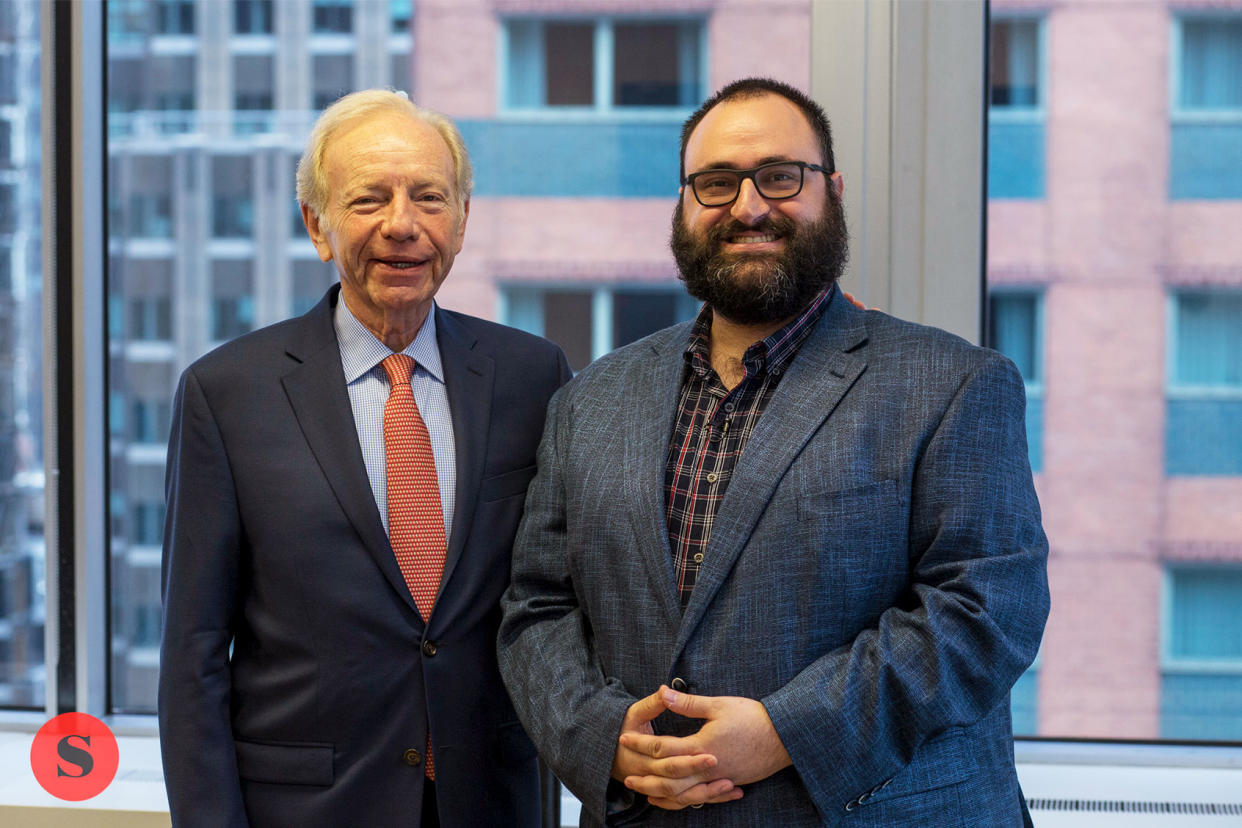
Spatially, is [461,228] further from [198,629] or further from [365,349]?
[198,629]

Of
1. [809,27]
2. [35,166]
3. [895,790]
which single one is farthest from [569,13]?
[895,790]

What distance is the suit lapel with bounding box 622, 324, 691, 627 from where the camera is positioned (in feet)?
4.92

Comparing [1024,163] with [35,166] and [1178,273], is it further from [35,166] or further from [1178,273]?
[35,166]

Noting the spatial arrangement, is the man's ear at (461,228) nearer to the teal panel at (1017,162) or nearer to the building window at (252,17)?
the building window at (252,17)

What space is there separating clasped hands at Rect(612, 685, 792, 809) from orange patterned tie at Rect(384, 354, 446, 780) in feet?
1.27

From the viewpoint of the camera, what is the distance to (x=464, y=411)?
5.68ft

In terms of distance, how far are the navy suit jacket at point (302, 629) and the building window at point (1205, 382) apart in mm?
1531

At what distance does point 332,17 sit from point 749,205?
1370mm

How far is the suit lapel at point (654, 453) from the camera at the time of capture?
150 cm

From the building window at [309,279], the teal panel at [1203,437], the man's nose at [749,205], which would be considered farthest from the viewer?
the building window at [309,279]

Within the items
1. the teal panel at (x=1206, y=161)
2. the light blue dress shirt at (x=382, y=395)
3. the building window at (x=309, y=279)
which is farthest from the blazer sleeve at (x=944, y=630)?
the building window at (x=309, y=279)

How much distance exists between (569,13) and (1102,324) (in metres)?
1.34

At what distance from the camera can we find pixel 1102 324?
231 centimetres

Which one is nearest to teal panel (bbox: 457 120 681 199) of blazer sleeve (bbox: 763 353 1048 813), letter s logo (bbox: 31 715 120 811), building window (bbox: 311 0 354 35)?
building window (bbox: 311 0 354 35)
